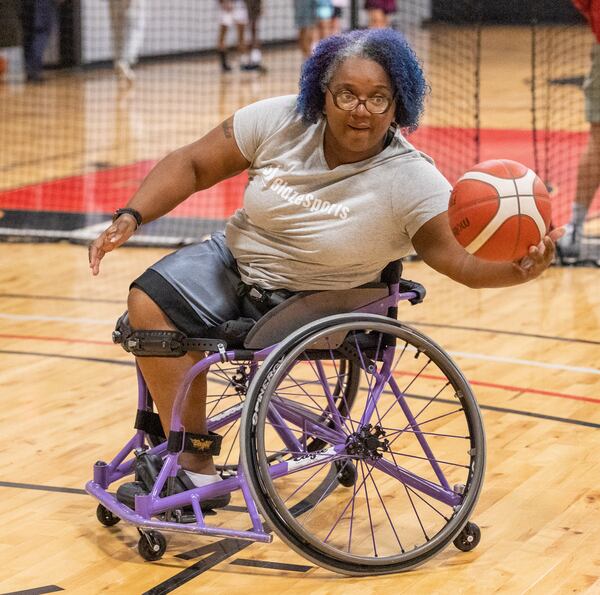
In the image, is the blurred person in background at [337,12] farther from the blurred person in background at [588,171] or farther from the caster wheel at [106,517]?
the caster wheel at [106,517]

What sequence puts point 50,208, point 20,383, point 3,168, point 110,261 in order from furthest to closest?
point 3,168 → point 50,208 → point 110,261 → point 20,383

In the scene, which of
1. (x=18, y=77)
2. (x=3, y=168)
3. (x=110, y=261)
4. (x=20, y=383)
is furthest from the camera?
(x=18, y=77)

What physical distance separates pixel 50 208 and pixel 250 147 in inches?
175

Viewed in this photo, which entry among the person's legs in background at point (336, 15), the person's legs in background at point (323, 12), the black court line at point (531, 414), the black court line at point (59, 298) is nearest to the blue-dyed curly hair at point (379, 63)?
the black court line at point (531, 414)

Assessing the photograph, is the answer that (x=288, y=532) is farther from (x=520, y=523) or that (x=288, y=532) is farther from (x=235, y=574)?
(x=520, y=523)

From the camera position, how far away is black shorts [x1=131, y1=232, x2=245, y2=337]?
311 cm

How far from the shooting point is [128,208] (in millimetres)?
3180

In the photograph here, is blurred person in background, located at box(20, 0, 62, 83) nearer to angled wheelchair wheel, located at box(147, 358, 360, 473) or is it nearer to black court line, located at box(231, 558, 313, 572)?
angled wheelchair wheel, located at box(147, 358, 360, 473)

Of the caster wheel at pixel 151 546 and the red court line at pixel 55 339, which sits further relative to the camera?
the red court line at pixel 55 339

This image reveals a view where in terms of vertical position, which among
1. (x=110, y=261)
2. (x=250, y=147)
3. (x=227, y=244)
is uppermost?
(x=250, y=147)

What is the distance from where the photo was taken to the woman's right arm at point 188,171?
3227 mm

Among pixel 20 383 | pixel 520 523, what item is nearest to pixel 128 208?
pixel 520 523

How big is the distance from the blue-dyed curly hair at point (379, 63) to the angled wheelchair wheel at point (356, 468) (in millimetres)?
518

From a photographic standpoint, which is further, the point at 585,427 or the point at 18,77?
the point at 18,77
